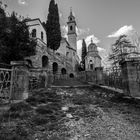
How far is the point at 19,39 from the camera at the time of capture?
11.3 metres

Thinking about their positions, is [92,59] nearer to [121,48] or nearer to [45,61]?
[45,61]

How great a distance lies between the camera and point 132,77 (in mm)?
4102

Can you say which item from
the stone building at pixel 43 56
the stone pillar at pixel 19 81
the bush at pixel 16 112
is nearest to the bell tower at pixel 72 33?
the stone building at pixel 43 56

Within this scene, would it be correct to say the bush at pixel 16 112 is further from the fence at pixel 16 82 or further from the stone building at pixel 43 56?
the stone building at pixel 43 56

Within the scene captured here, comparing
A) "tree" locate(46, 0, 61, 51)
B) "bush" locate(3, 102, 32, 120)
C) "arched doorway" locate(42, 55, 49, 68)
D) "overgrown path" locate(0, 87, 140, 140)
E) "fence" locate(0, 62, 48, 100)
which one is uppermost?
"tree" locate(46, 0, 61, 51)

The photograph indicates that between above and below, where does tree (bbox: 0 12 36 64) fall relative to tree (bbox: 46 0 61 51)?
below

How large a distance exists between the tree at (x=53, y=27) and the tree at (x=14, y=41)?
12.4m

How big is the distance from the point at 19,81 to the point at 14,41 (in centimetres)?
820

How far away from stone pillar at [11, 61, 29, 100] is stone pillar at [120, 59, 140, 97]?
3.74m

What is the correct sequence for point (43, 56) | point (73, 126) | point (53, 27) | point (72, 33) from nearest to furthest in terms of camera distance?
point (73, 126) → point (43, 56) → point (53, 27) → point (72, 33)

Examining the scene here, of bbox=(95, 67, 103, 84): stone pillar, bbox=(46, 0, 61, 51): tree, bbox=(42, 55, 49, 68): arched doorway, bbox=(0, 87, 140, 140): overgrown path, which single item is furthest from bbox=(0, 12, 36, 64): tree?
bbox=(46, 0, 61, 51): tree

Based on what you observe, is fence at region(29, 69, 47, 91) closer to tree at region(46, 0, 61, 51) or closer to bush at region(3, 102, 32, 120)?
bush at region(3, 102, 32, 120)

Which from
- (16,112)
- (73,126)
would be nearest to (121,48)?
(73,126)

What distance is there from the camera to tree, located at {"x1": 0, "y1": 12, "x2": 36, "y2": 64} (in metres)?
10.00
